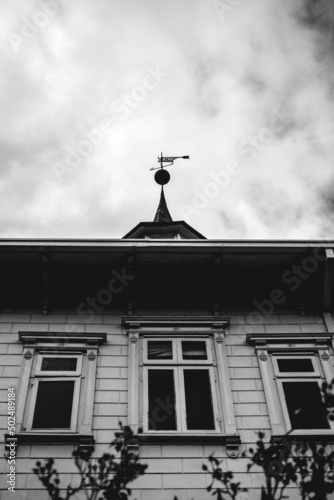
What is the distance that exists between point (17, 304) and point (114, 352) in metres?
2.11

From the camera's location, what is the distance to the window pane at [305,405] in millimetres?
7809

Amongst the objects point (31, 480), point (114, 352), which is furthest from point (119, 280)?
point (31, 480)

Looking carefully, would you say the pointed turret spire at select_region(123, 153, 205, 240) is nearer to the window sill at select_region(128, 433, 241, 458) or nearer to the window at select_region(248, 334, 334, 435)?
the window at select_region(248, 334, 334, 435)

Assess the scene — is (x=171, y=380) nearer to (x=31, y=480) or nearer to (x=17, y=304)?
(x=31, y=480)

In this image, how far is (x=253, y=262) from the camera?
9.41 meters

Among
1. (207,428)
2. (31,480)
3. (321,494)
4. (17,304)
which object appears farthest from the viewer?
(17,304)

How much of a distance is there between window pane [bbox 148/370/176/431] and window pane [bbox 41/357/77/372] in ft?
4.29

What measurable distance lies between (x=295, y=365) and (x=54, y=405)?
411 centimetres

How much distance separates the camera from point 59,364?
8.35 m

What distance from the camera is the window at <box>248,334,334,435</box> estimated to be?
7.78m

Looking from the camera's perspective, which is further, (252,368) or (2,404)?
(252,368)

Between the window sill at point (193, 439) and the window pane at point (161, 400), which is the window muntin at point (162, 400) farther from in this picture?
the window sill at point (193, 439)

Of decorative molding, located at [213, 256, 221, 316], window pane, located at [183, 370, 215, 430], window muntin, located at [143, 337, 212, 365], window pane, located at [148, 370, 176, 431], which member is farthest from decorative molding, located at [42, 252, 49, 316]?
decorative molding, located at [213, 256, 221, 316]

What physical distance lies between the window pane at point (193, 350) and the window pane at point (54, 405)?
2006mm
